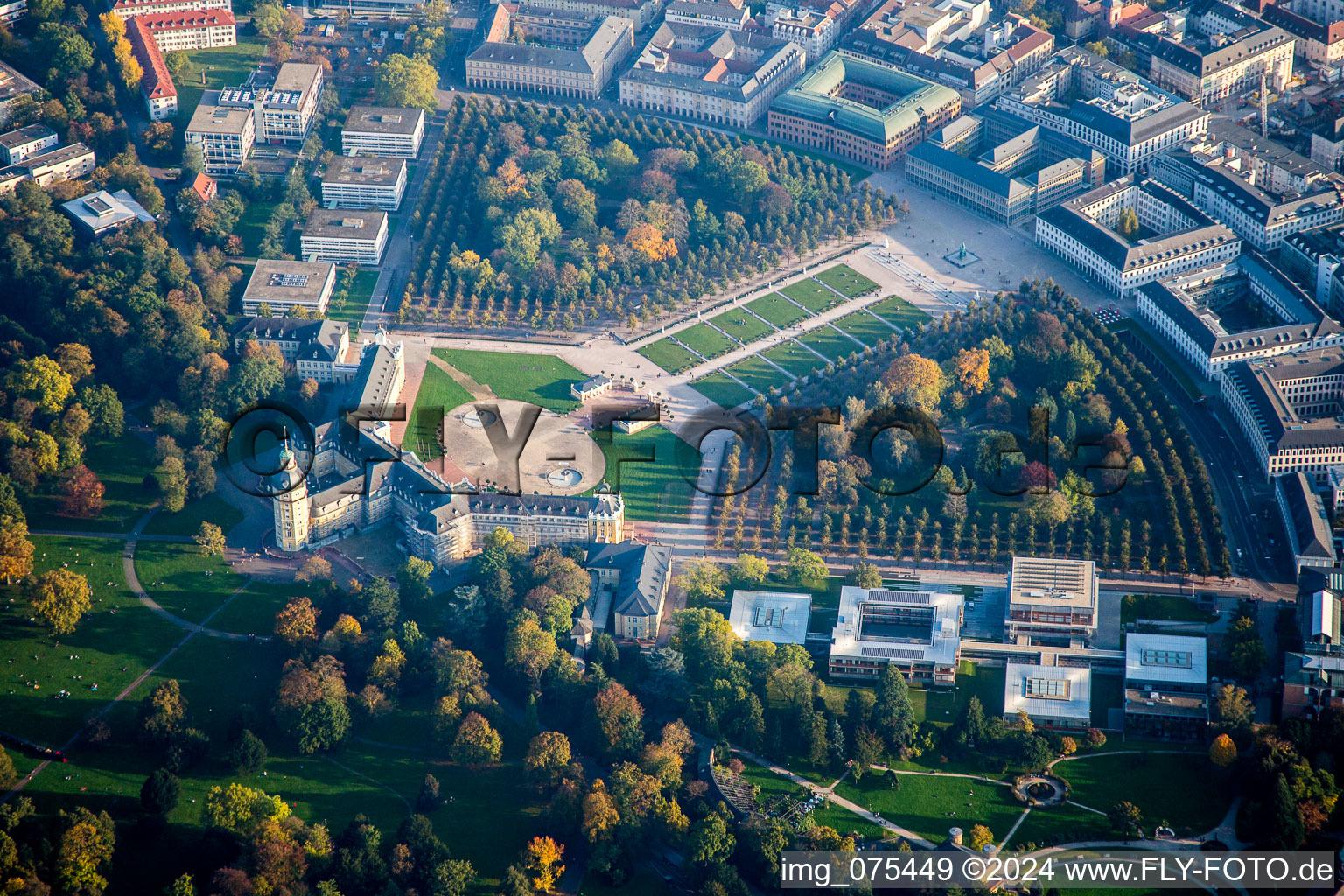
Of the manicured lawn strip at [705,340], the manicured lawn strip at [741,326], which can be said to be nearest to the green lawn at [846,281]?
the manicured lawn strip at [741,326]

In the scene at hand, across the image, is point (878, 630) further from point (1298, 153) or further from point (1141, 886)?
point (1298, 153)

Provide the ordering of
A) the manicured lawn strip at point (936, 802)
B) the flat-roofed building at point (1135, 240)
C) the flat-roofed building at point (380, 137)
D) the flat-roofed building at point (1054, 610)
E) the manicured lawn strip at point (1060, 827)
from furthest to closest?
the flat-roofed building at point (380, 137)
the flat-roofed building at point (1135, 240)
the flat-roofed building at point (1054, 610)
the manicured lawn strip at point (936, 802)
the manicured lawn strip at point (1060, 827)

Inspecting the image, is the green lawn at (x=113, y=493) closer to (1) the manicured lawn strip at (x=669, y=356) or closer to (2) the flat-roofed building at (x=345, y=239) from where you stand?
(2) the flat-roofed building at (x=345, y=239)

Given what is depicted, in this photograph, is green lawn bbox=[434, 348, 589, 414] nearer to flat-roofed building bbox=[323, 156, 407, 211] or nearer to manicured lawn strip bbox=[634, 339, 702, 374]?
manicured lawn strip bbox=[634, 339, 702, 374]

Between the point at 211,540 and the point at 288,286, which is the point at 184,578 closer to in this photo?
the point at 211,540

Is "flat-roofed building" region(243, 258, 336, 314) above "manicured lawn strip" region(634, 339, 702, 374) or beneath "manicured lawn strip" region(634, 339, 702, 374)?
above

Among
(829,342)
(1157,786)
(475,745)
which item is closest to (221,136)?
(829,342)

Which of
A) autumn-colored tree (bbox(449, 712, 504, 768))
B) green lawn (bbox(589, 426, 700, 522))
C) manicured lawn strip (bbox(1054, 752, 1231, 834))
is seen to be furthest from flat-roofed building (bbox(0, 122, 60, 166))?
manicured lawn strip (bbox(1054, 752, 1231, 834))
